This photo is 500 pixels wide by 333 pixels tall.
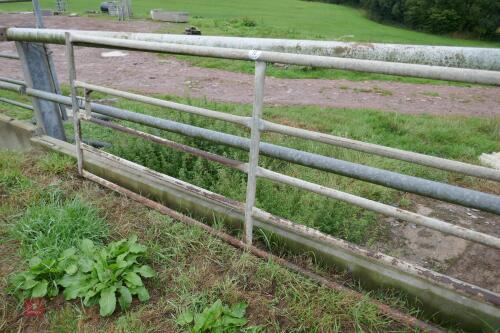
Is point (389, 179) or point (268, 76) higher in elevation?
point (389, 179)

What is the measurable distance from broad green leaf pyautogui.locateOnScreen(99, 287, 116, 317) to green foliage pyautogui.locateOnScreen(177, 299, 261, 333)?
35cm

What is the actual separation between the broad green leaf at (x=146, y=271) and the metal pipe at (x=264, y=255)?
467 mm

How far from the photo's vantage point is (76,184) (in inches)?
125

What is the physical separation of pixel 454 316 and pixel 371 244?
888 millimetres

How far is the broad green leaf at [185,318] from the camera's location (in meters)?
1.98

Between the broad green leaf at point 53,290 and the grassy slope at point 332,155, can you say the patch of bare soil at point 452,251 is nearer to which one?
the grassy slope at point 332,155

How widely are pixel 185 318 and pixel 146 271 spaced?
395mm

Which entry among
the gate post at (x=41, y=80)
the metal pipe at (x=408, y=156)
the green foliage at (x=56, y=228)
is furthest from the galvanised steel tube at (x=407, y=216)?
the gate post at (x=41, y=80)

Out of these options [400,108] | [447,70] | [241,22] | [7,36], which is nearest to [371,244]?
[447,70]

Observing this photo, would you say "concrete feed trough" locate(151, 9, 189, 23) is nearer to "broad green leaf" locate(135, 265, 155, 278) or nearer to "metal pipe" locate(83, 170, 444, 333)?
"metal pipe" locate(83, 170, 444, 333)

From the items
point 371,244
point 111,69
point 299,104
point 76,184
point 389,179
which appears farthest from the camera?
point 111,69

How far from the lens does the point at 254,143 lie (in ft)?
7.22

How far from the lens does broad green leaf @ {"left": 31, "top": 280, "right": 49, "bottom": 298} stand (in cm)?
215

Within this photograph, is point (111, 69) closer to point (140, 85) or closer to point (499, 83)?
point (140, 85)
